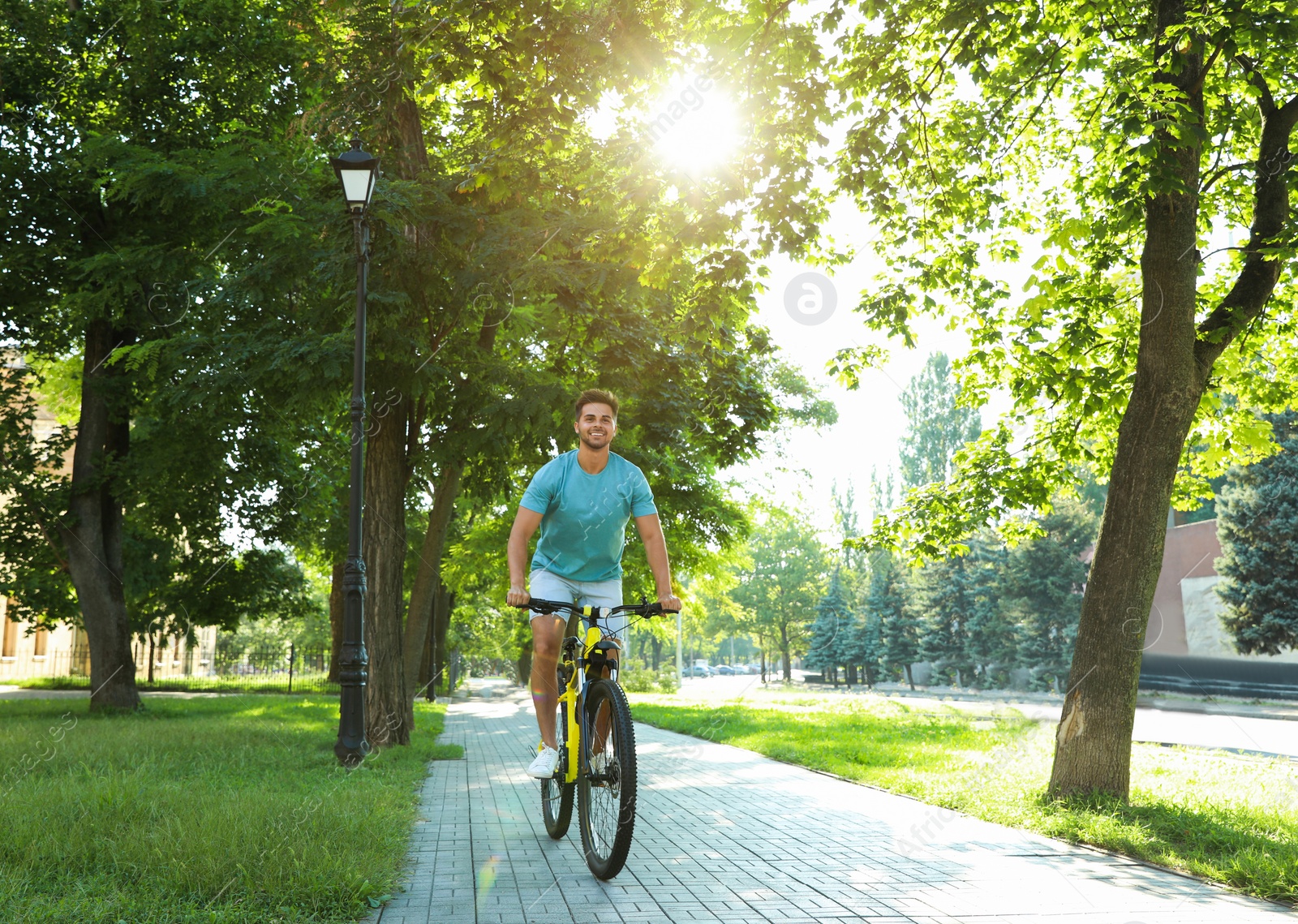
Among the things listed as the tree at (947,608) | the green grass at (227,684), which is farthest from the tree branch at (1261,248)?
the tree at (947,608)

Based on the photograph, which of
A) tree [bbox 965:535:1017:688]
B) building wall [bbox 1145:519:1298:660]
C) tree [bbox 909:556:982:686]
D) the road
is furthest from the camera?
tree [bbox 909:556:982:686]

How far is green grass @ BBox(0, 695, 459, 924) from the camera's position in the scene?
389cm

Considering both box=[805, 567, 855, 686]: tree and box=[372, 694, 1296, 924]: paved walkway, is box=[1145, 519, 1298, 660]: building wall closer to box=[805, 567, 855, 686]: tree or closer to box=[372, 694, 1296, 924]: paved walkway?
box=[805, 567, 855, 686]: tree

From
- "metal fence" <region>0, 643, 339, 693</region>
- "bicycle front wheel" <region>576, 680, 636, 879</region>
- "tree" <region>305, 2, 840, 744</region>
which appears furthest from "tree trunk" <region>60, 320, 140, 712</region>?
"bicycle front wheel" <region>576, 680, 636, 879</region>

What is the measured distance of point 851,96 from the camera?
8547mm

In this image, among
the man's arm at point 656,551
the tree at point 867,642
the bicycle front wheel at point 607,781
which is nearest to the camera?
the bicycle front wheel at point 607,781

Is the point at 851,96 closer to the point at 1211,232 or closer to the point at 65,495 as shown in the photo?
the point at 1211,232

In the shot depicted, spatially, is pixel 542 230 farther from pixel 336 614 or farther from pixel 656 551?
pixel 336 614

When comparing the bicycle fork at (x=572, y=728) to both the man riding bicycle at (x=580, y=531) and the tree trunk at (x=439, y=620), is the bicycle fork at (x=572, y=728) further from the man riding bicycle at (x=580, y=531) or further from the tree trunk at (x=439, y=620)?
the tree trunk at (x=439, y=620)

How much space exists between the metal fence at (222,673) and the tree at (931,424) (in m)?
24.5

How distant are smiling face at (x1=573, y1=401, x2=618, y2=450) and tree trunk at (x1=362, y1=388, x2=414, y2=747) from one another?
577cm

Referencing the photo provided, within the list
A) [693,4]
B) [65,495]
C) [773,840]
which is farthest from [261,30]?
[773,840]

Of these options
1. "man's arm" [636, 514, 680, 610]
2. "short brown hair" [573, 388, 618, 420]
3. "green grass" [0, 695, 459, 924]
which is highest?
"short brown hair" [573, 388, 618, 420]

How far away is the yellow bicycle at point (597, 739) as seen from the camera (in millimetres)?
4418
